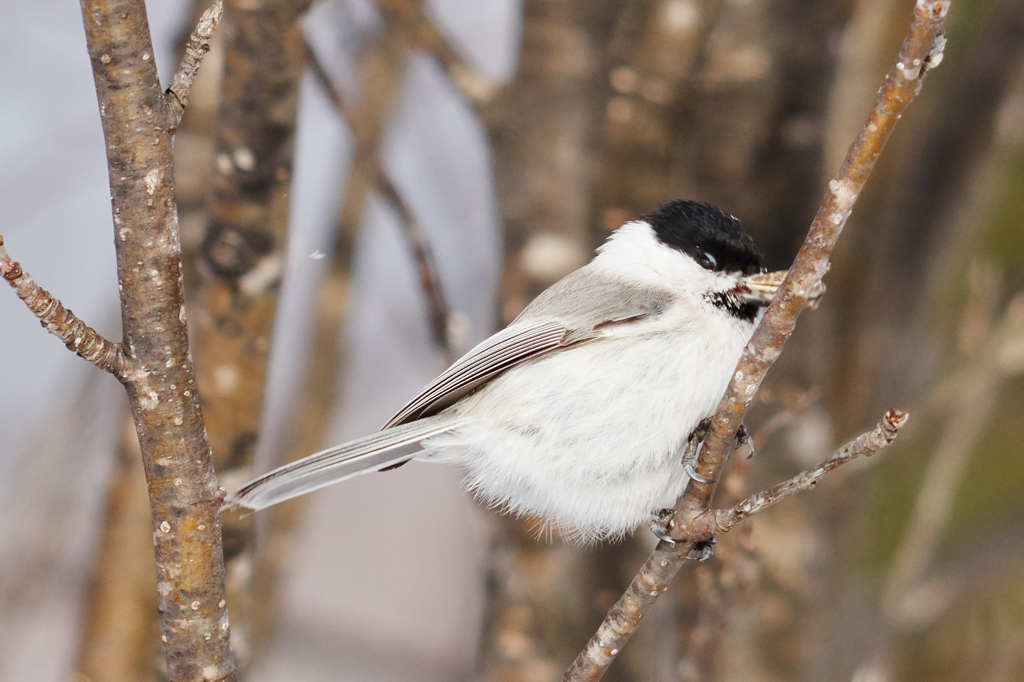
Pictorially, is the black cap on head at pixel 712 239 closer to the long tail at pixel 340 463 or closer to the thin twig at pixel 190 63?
the long tail at pixel 340 463

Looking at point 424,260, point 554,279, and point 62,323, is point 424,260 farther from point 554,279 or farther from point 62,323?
point 62,323

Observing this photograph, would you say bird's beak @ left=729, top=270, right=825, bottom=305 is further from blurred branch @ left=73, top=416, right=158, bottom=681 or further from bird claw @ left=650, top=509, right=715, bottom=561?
blurred branch @ left=73, top=416, right=158, bottom=681

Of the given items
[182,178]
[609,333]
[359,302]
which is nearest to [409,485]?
[359,302]

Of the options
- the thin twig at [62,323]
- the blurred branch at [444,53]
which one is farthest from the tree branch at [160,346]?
the blurred branch at [444,53]

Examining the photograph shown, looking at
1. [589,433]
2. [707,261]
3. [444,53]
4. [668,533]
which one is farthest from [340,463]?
[444,53]

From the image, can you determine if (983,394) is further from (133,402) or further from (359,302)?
(133,402)

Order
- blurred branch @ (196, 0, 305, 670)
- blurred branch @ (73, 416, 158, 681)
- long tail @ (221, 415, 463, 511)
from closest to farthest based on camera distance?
long tail @ (221, 415, 463, 511) → blurred branch @ (196, 0, 305, 670) → blurred branch @ (73, 416, 158, 681)

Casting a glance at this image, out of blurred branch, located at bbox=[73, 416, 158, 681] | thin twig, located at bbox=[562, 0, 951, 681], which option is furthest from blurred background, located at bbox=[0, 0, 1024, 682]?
thin twig, located at bbox=[562, 0, 951, 681]
